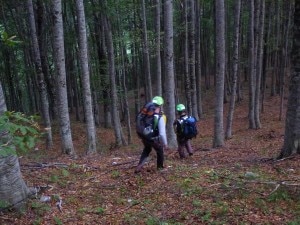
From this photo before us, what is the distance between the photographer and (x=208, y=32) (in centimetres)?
3425

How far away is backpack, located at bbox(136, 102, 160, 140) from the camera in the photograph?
727 centimetres

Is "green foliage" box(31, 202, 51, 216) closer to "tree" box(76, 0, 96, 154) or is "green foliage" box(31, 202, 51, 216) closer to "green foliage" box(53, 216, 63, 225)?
"green foliage" box(53, 216, 63, 225)

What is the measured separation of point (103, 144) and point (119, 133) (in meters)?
2.25

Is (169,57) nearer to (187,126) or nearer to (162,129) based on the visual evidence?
(187,126)

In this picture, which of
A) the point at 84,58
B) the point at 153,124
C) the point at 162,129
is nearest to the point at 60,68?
the point at 84,58

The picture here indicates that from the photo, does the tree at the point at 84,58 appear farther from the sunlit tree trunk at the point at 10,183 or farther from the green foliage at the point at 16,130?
the green foliage at the point at 16,130

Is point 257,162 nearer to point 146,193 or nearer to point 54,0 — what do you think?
point 146,193

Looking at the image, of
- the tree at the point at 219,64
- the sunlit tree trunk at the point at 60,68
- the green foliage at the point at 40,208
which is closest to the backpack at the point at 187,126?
the tree at the point at 219,64

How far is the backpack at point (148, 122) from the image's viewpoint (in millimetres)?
7273

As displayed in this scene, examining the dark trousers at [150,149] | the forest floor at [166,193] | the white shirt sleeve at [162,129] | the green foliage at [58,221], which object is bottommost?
the forest floor at [166,193]

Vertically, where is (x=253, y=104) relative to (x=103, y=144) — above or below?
above

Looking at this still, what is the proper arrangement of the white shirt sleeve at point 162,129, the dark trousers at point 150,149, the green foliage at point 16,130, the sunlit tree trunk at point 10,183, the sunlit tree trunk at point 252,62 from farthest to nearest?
the sunlit tree trunk at point 252,62 < the dark trousers at point 150,149 < the white shirt sleeve at point 162,129 < the sunlit tree trunk at point 10,183 < the green foliage at point 16,130

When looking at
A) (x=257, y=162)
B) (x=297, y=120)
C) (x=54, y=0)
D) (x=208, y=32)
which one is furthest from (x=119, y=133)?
(x=208, y=32)

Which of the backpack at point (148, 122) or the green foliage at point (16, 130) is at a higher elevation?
the green foliage at point (16, 130)
